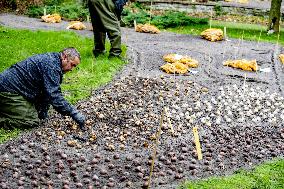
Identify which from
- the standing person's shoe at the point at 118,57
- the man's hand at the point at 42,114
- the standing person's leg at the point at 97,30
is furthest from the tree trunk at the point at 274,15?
the man's hand at the point at 42,114

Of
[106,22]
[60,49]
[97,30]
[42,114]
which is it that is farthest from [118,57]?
[42,114]

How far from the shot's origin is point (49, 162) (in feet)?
21.0

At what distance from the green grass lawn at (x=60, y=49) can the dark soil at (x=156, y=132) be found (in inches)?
10.9

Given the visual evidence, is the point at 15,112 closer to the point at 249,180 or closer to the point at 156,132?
the point at 156,132

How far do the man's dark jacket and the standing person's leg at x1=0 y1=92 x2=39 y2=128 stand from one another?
86mm

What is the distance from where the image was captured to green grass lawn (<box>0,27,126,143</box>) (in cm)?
937

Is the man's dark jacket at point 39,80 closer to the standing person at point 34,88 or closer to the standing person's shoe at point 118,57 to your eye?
the standing person at point 34,88

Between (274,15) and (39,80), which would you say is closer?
(39,80)

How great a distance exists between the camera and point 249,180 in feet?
21.1

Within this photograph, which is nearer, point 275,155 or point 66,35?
point 275,155

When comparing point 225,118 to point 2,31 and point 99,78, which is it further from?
point 2,31

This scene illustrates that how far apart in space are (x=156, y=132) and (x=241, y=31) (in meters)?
10.0

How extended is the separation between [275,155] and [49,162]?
3.12 metres

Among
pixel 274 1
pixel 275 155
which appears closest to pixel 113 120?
pixel 275 155
